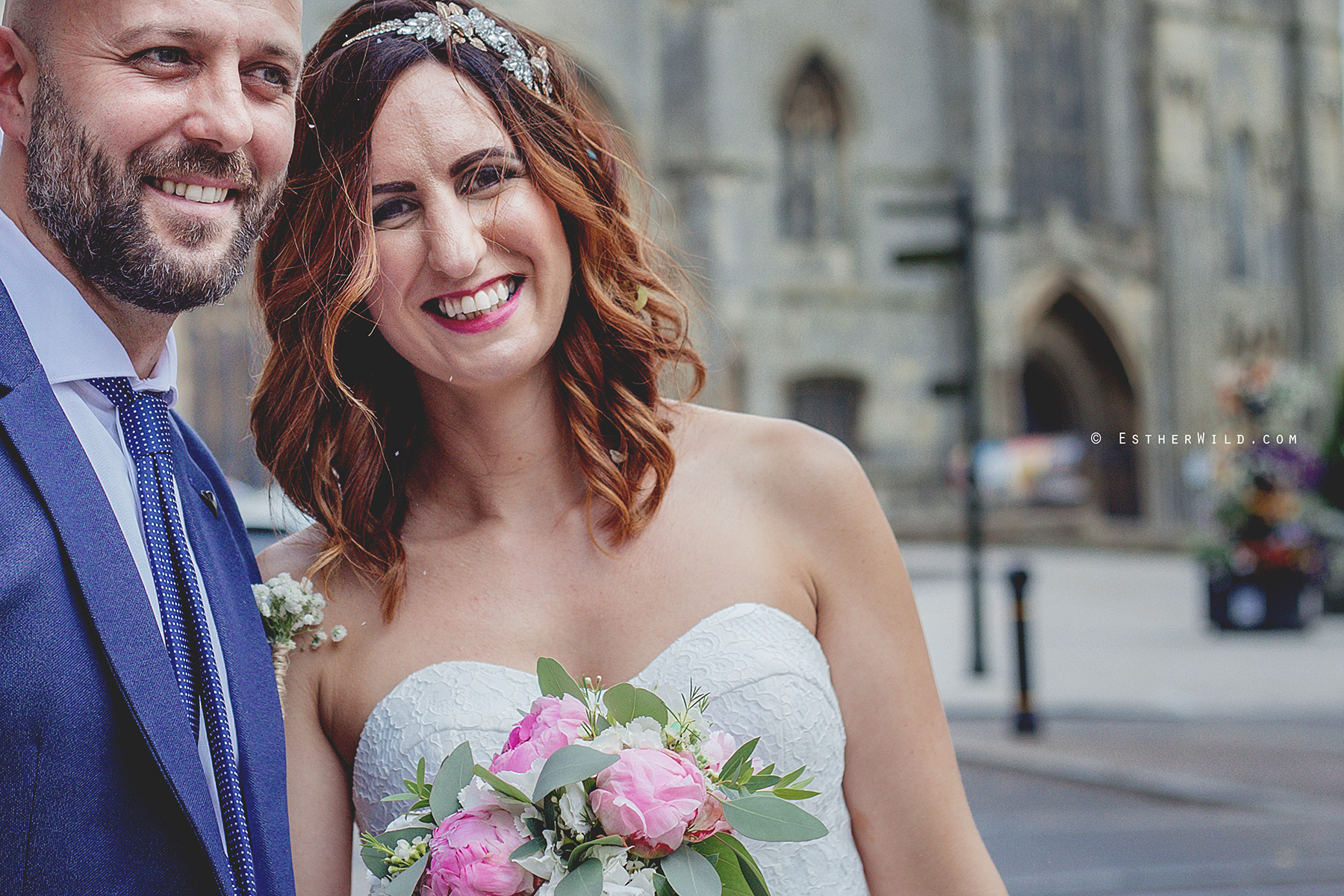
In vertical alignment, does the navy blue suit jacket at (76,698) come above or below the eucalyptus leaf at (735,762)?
above

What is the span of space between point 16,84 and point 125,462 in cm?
50

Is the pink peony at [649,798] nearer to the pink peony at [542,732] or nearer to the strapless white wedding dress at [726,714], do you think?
the pink peony at [542,732]

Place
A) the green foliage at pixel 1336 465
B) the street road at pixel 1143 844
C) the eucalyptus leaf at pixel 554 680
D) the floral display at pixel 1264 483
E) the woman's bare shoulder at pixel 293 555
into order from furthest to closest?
1. the green foliage at pixel 1336 465
2. the floral display at pixel 1264 483
3. the street road at pixel 1143 844
4. the woman's bare shoulder at pixel 293 555
5. the eucalyptus leaf at pixel 554 680

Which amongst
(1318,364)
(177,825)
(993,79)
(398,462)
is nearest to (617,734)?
(177,825)

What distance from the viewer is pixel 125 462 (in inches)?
68.6

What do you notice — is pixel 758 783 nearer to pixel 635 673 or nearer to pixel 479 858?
pixel 479 858

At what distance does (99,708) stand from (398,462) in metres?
1.00

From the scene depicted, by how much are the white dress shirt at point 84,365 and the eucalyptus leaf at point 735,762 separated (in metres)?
0.64

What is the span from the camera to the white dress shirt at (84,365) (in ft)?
5.46

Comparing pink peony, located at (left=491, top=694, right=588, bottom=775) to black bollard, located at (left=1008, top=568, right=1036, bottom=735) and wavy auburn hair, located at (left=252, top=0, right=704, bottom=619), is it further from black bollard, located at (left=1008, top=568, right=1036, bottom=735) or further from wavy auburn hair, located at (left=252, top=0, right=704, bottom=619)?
black bollard, located at (left=1008, top=568, right=1036, bottom=735)

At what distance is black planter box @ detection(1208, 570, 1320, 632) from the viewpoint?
13.0m

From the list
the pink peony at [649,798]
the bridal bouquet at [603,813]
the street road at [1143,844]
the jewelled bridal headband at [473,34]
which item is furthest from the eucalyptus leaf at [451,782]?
the street road at [1143,844]

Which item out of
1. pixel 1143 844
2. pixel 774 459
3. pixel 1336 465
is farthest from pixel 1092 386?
pixel 774 459

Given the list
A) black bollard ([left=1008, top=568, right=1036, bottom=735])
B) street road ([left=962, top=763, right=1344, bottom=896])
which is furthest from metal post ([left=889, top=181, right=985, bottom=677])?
street road ([left=962, top=763, right=1344, bottom=896])
